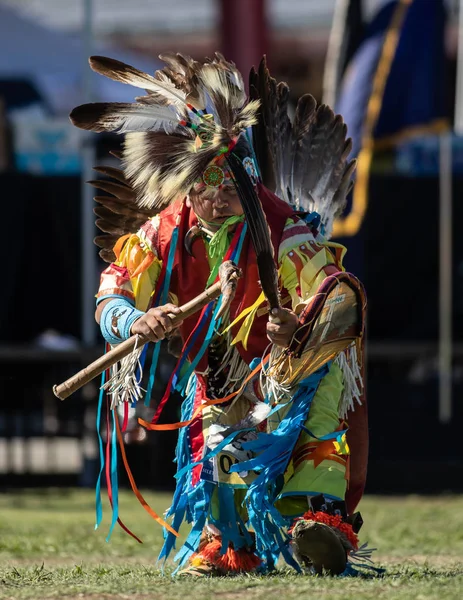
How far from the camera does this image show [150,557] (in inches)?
215

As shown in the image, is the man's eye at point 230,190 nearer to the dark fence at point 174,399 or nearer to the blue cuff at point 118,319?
the blue cuff at point 118,319

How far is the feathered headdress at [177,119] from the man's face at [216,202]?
0.09m

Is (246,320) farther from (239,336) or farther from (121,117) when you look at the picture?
(121,117)

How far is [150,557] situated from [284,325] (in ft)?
6.45

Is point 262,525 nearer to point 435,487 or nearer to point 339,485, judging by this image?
point 339,485

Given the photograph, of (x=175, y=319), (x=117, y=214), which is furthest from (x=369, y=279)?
(x=175, y=319)

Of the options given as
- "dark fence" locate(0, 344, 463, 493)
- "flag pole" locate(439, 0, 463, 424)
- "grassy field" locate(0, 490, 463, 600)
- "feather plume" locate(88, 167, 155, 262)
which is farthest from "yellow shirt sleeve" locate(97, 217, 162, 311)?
"flag pole" locate(439, 0, 463, 424)

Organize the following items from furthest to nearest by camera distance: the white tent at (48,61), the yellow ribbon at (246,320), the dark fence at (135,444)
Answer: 1. the white tent at (48,61)
2. the dark fence at (135,444)
3. the yellow ribbon at (246,320)

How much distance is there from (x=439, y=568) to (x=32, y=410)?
5138mm

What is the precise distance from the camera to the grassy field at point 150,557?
3574 mm

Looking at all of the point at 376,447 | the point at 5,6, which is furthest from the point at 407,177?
the point at 5,6

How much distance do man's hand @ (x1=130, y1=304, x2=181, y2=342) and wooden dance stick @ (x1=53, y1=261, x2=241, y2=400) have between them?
16 mm

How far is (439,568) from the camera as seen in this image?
4410 mm

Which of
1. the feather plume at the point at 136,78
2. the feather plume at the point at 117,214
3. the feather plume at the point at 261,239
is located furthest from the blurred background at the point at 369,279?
the feather plume at the point at 261,239
